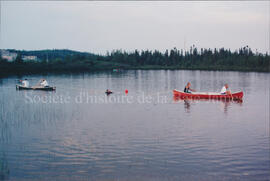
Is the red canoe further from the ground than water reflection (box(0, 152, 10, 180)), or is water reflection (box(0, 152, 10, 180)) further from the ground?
the red canoe

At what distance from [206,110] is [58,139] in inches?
549

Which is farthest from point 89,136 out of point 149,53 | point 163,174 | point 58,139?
point 149,53

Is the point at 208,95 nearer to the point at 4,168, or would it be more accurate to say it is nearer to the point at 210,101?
the point at 210,101

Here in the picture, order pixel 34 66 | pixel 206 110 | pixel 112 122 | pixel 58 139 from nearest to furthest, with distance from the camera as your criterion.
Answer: pixel 58 139 < pixel 112 122 < pixel 206 110 < pixel 34 66

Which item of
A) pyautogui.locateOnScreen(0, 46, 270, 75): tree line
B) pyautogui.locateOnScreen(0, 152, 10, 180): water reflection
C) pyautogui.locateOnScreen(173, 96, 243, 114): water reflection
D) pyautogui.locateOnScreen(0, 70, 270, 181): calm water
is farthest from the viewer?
pyautogui.locateOnScreen(0, 46, 270, 75): tree line

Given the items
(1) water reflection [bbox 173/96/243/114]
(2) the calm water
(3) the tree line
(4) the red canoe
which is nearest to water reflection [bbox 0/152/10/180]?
(2) the calm water

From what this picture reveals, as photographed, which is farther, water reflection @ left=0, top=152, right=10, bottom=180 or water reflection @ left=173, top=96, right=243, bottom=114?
Result: water reflection @ left=173, top=96, right=243, bottom=114

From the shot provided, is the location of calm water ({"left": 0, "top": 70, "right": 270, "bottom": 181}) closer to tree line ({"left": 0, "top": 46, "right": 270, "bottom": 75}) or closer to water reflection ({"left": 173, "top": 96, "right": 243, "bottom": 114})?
water reflection ({"left": 173, "top": 96, "right": 243, "bottom": 114})

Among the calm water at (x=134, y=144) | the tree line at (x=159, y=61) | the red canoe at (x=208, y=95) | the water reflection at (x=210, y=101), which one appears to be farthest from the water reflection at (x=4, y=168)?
the tree line at (x=159, y=61)

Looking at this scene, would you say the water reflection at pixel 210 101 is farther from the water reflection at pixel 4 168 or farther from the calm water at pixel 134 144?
the water reflection at pixel 4 168

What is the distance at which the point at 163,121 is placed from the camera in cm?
1967

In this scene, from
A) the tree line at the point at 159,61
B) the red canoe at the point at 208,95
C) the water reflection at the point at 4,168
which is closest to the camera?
the water reflection at the point at 4,168

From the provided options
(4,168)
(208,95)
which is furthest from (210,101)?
(4,168)

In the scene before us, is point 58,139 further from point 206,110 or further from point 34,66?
point 34,66
